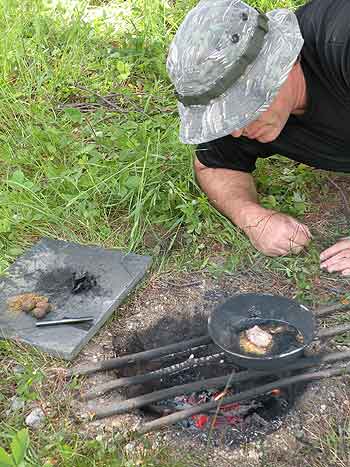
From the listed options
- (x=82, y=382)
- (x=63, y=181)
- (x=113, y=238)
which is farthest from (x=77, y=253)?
(x=82, y=382)

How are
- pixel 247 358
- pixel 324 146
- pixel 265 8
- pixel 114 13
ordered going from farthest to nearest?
pixel 114 13, pixel 265 8, pixel 324 146, pixel 247 358

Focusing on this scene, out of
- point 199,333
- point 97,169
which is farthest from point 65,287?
point 97,169

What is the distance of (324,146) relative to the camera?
12.0 feet

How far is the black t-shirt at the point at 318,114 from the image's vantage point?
316 cm

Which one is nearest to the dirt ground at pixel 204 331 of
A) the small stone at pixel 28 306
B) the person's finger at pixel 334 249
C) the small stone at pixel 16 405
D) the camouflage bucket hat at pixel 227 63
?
the person's finger at pixel 334 249

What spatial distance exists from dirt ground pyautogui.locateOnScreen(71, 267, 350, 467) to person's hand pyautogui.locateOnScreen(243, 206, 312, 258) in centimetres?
13

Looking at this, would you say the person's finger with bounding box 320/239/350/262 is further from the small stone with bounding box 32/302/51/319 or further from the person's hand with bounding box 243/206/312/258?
the small stone with bounding box 32/302/51/319

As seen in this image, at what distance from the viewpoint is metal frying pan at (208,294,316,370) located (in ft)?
10.2

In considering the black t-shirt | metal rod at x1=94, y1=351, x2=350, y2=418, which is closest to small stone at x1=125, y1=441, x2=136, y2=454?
metal rod at x1=94, y1=351, x2=350, y2=418

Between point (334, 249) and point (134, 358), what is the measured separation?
3.78ft

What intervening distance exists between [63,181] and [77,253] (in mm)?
607

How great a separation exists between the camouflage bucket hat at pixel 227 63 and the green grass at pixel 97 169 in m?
0.98

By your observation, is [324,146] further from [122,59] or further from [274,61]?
[122,59]

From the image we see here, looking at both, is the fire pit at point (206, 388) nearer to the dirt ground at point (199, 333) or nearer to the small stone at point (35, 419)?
the dirt ground at point (199, 333)
